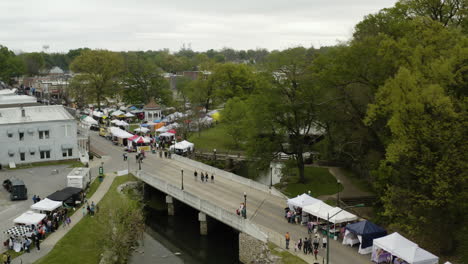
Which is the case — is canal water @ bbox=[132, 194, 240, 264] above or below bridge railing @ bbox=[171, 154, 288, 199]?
below

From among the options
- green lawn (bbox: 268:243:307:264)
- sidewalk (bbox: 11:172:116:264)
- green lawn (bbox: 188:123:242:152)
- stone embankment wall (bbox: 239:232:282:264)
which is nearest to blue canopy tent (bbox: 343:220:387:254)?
green lawn (bbox: 268:243:307:264)

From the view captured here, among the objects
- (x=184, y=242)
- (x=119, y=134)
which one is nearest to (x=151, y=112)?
(x=119, y=134)

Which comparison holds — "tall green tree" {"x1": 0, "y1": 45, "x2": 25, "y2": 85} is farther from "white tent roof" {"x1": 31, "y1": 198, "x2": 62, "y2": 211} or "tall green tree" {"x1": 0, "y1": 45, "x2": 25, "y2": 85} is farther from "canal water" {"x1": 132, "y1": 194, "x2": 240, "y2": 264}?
"white tent roof" {"x1": 31, "y1": 198, "x2": 62, "y2": 211}

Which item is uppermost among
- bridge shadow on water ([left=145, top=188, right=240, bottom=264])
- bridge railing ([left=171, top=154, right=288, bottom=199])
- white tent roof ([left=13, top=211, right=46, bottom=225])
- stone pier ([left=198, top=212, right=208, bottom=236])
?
white tent roof ([left=13, top=211, right=46, bottom=225])

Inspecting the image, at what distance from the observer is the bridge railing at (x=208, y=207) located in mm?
33156

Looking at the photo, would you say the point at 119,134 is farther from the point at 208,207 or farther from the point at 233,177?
the point at 208,207

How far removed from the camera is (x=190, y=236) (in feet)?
134

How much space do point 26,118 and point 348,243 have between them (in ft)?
135

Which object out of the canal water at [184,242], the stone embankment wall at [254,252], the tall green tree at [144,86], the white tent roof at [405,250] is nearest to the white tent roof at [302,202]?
the stone embankment wall at [254,252]

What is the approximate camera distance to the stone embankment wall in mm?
30484

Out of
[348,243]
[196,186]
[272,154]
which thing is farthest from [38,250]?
[272,154]

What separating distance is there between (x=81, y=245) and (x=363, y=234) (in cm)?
1961

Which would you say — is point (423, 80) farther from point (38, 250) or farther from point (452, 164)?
point (38, 250)

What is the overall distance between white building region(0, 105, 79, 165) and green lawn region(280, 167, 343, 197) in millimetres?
26767
